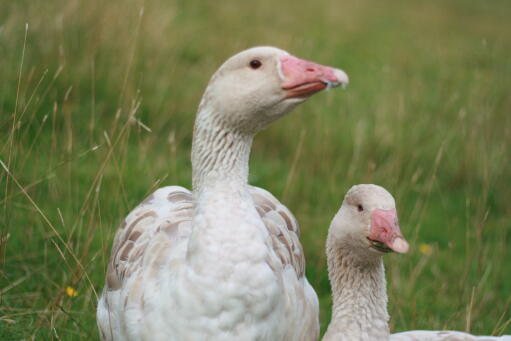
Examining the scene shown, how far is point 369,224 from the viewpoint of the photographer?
345 cm

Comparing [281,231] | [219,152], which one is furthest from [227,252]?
[281,231]

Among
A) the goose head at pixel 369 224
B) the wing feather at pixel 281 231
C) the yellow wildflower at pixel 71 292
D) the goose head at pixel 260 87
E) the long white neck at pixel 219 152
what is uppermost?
the goose head at pixel 260 87

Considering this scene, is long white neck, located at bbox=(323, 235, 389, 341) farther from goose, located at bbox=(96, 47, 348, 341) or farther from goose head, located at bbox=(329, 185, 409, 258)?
goose, located at bbox=(96, 47, 348, 341)

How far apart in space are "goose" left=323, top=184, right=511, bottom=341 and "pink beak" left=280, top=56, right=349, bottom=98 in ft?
2.43

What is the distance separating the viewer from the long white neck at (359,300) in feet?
→ 12.5

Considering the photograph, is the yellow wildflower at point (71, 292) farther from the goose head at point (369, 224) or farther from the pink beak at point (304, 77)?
the pink beak at point (304, 77)

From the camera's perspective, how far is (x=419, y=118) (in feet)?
23.9

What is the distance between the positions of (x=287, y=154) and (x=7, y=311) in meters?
3.76

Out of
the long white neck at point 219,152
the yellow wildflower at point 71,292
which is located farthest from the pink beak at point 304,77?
the yellow wildflower at point 71,292

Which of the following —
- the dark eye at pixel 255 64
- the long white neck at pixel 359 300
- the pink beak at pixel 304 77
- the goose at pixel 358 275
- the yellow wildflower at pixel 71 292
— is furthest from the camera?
the yellow wildflower at pixel 71 292

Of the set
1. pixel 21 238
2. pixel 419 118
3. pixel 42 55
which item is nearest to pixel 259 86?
pixel 21 238

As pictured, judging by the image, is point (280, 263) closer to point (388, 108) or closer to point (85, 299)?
point (85, 299)

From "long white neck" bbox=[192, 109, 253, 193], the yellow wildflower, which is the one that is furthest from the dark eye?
the yellow wildflower

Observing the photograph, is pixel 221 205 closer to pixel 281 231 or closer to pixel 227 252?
pixel 227 252
